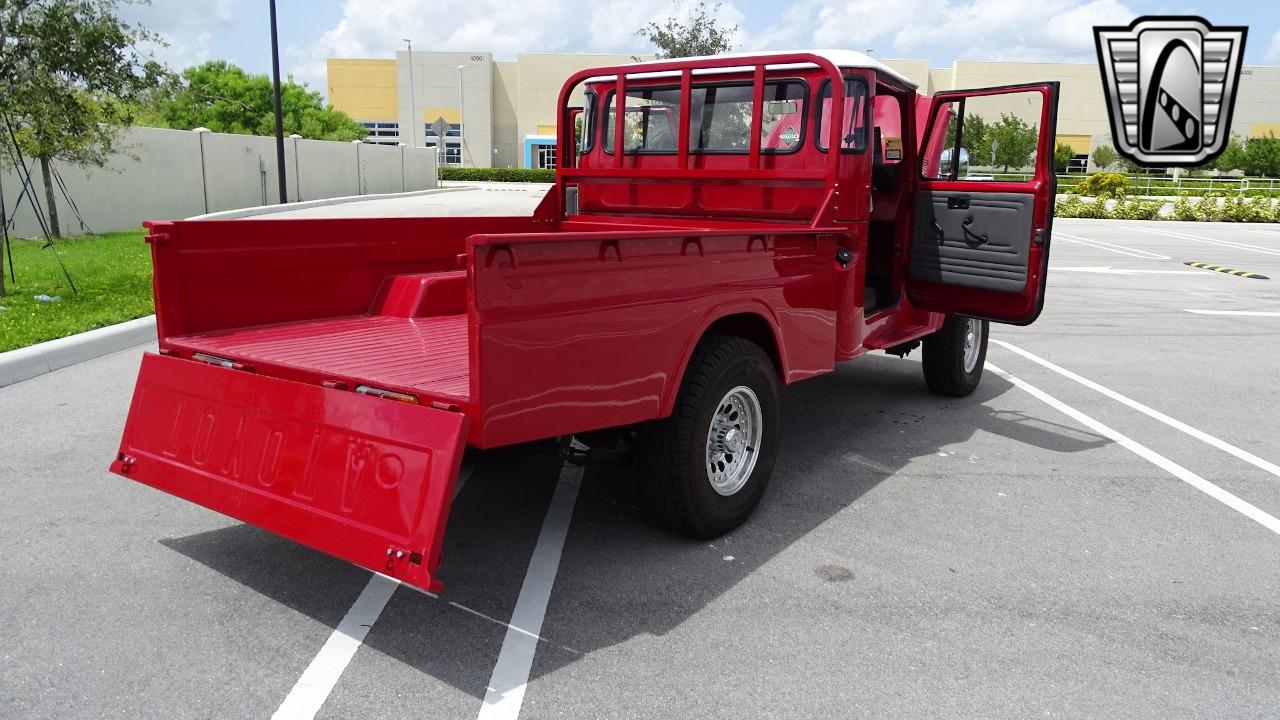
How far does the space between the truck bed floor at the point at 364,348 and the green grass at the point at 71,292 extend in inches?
95.6

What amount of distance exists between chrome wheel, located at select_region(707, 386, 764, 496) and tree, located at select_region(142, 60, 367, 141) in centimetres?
5432

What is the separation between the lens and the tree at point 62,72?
10.3m

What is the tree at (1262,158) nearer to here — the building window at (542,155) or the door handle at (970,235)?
the building window at (542,155)

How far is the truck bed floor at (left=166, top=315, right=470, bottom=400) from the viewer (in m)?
3.53

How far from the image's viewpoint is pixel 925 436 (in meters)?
6.20

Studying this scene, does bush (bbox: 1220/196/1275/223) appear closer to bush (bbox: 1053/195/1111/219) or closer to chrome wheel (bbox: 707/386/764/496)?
bush (bbox: 1053/195/1111/219)

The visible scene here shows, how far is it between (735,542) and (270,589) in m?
1.92

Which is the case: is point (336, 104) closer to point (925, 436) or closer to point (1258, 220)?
point (1258, 220)

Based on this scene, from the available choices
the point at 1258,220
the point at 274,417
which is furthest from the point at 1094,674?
the point at 1258,220

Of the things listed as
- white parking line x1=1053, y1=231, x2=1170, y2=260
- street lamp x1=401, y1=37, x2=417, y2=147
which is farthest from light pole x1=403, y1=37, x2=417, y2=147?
white parking line x1=1053, y1=231, x2=1170, y2=260

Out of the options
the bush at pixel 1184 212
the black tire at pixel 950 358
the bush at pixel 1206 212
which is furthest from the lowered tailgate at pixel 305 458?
the bush at pixel 1206 212

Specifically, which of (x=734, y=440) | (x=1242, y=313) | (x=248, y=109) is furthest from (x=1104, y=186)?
(x=248, y=109)

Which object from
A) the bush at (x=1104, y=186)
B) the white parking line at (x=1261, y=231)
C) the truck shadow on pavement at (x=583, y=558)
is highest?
the bush at (x=1104, y=186)

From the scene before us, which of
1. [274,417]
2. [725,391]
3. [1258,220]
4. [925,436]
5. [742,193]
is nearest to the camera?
[274,417]
